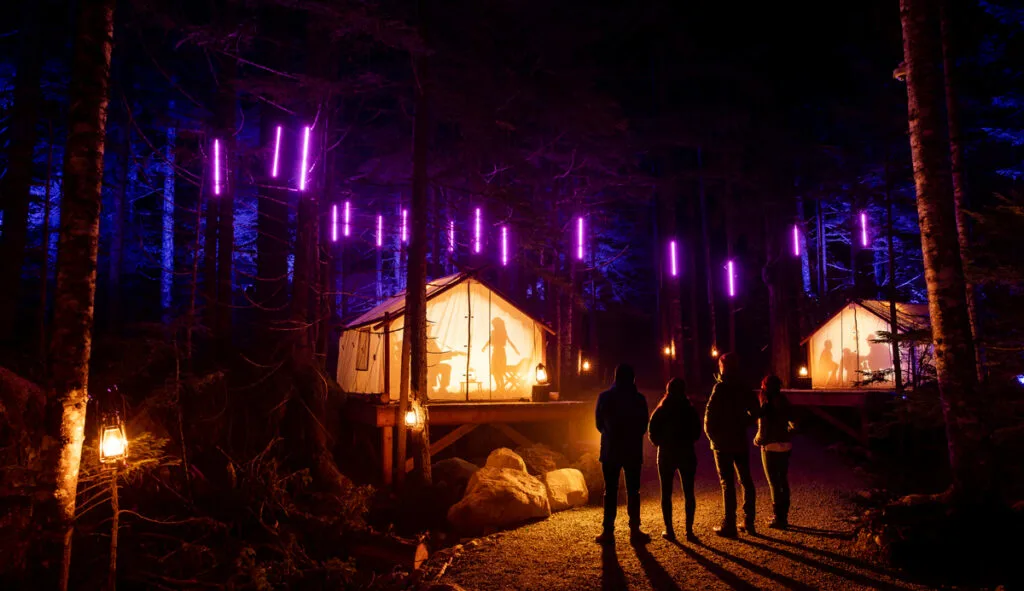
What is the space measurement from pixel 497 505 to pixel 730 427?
337 centimetres

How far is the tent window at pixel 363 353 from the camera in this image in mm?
13789

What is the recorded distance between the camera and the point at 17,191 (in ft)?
37.5

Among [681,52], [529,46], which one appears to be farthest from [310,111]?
[681,52]

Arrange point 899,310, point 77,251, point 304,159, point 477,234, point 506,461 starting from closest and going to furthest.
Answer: point 77,251
point 506,461
point 304,159
point 477,234
point 899,310

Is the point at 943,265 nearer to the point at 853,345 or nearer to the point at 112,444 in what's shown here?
the point at 112,444

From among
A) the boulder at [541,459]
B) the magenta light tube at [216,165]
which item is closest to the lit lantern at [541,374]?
the boulder at [541,459]

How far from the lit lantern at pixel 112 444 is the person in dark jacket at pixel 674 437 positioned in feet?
15.9

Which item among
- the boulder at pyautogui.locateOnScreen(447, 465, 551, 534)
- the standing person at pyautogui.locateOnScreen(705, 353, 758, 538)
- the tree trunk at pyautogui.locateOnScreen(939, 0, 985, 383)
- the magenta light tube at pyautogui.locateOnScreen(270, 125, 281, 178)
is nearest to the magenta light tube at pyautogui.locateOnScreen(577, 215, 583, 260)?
the magenta light tube at pyautogui.locateOnScreen(270, 125, 281, 178)

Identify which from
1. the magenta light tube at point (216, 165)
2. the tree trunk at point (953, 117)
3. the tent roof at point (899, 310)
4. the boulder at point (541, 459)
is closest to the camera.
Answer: the tree trunk at point (953, 117)

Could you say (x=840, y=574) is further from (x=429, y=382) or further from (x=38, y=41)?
(x=38, y=41)

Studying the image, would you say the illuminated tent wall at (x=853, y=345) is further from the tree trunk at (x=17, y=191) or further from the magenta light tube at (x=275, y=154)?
the tree trunk at (x=17, y=191)

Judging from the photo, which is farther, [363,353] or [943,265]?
[363,353]

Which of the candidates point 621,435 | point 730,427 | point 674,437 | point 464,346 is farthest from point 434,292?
point 730,427

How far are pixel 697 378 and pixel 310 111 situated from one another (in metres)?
18.3
